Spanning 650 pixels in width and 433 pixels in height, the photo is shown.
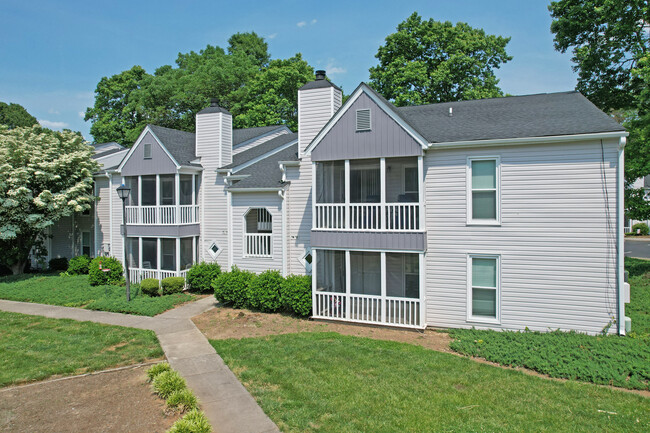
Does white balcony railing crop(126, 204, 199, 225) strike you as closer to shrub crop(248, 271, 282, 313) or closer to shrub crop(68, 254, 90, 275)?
shrub crop(68, 254, 90, 275)

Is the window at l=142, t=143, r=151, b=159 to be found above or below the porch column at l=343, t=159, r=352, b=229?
above

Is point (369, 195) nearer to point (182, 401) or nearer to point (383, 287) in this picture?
point (383, 287)

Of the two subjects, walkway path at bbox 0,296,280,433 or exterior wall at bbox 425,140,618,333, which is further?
exterior wall at bbox 425,140,618,333

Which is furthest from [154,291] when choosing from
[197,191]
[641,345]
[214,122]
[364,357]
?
[641,345]

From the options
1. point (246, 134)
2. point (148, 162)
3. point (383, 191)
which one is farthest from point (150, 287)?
point (246, 134)

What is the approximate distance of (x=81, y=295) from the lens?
1631cm

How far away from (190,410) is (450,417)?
4.22m

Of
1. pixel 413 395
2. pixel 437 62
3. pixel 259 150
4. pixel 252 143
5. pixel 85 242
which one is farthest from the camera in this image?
pixel 437 62

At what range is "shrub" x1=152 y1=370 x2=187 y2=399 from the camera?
7.40m

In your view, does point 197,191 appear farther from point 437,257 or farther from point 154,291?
point 437,257

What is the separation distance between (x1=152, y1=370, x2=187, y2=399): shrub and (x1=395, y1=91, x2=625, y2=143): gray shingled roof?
8.84 meters

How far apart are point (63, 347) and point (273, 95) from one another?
27.1m

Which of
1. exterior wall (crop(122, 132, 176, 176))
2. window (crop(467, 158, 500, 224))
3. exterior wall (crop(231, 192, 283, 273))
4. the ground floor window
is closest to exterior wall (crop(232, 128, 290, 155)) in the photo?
exterior wall (crop(122, 132, 176, 176))

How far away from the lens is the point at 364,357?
9.33 meters
